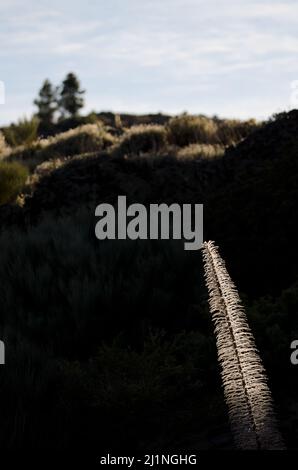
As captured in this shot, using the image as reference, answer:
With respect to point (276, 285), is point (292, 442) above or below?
below

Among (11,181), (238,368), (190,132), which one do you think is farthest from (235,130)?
(238,368)

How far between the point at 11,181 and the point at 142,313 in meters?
9.49

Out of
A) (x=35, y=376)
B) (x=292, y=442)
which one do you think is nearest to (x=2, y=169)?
(x=35, y=376)

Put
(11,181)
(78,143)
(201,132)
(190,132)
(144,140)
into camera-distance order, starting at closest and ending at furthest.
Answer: (11,181)
(144,140)
(201,132)
(190,132)
(78,143)

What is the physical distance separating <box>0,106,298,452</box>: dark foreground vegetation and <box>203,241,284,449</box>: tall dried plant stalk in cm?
125

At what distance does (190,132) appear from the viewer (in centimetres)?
2311

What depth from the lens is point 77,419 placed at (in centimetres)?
472

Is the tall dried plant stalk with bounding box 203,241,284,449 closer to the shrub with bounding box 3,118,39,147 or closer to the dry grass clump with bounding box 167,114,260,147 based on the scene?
the dry grass clump with bounding box 167,114,260,147

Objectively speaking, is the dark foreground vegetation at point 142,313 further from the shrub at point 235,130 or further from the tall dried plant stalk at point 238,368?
the shrub at point 235,130

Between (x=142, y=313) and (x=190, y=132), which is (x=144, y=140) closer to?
(x=190, y=132)

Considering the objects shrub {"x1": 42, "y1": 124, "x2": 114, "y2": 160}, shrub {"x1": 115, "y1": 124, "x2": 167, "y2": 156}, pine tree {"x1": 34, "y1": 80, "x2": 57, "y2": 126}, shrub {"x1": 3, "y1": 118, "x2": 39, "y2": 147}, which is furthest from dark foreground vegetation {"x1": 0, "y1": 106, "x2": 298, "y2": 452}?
pine tree {"x1": 34, "y1": 80, "x2": 57, "y2": 126}
